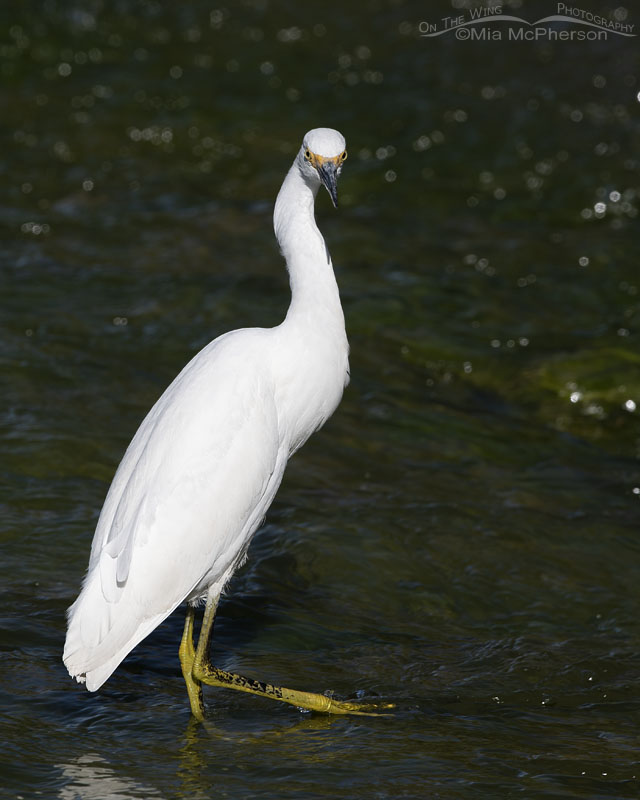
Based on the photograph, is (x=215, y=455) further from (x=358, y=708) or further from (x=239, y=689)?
(x=358, y=708)

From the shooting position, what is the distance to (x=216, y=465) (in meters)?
4.68

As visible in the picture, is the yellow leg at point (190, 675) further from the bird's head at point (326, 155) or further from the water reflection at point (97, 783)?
the bird's head at point (326, 155)

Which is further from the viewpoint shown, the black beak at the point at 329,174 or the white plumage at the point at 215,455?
the black beak at the point at 329,174

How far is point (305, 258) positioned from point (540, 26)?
10754 mm

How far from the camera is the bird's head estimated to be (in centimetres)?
459

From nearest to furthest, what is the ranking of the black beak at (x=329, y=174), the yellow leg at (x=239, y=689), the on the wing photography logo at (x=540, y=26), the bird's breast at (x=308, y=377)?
the black beak at (x=329, y=174)
the yellow leg at (x=239, y=689)
the bird's breast at (x=308, y=377)
the on the wing photography logo at (x=540, y=26)

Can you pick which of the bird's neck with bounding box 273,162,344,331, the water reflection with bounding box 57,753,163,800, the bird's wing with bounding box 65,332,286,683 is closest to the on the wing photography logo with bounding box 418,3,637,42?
the bird's neck with bounding box 273,162,344,331

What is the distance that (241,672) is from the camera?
511 centimetres

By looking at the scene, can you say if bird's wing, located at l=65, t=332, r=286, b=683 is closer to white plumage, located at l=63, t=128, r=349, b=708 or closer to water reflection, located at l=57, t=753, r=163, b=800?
white plumage, located at l=63, t=128, r=349, b=708

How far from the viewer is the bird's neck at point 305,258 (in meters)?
4.82

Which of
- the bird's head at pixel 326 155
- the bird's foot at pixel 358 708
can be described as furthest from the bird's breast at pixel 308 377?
the bird's foot at pixel 358 708

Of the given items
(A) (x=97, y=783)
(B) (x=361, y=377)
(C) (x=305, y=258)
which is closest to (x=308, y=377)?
(C) (x=305, y=258)

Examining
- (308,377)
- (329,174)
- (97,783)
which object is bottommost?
(97,783)

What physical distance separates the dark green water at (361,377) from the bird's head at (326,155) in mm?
2174
